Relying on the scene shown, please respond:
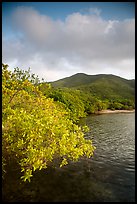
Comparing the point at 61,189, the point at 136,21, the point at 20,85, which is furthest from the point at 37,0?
the point at 61,189

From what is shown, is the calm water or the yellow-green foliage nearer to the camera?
the yellow-green foliage

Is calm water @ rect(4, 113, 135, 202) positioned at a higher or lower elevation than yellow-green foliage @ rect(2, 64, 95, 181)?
lower

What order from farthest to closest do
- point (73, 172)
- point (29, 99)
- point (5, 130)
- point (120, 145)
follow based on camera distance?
point (120, 145) < point (73, 172) < point (29, 99) < point (5, 130)

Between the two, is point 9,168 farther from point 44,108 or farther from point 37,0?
→ point 37,0

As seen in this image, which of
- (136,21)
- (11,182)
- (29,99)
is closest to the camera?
(136,21)

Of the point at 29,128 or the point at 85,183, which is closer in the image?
the point at 29,128

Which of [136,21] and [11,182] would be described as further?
[11,182]

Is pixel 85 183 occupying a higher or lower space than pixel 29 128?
lower

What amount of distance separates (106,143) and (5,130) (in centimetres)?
1932

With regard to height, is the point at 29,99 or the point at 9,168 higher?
the point at 29,99

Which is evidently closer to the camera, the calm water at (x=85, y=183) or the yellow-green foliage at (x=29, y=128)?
the yellow-green foliage at (x=29, y=128)

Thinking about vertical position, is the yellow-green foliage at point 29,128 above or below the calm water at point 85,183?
above

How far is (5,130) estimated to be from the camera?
14375 millimetres

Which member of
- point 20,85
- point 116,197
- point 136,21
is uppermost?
point 136,21
